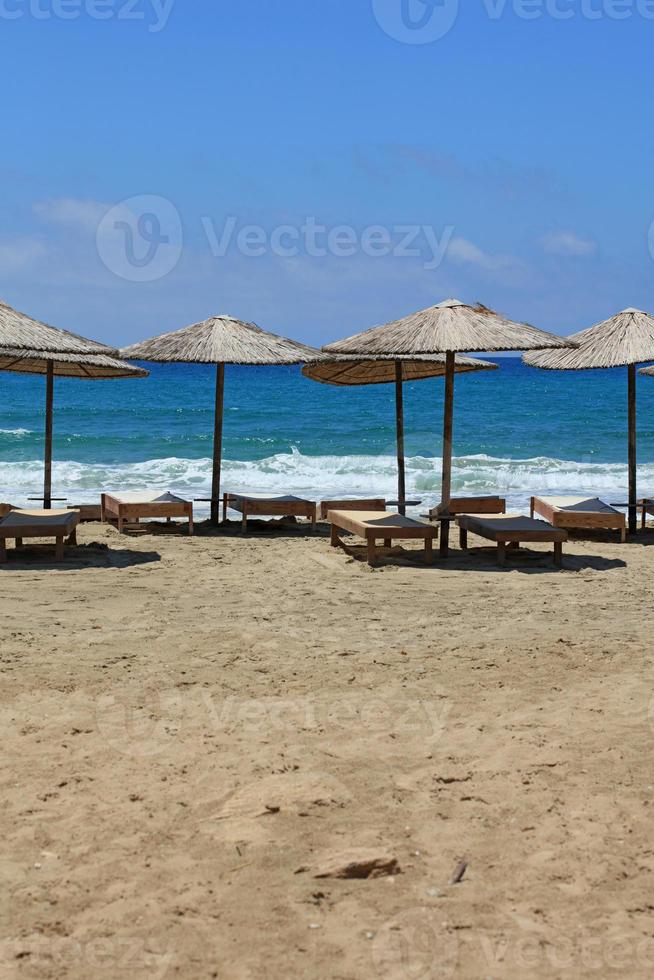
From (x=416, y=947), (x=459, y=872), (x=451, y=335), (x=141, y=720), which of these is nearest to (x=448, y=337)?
(x=451, y=335)

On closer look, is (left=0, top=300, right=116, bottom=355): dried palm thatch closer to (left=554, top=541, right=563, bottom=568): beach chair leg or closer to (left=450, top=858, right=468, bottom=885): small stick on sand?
(left=554, top=541, right=563, bottom=568): beach chair leg

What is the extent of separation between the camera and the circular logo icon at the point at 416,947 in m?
2.67

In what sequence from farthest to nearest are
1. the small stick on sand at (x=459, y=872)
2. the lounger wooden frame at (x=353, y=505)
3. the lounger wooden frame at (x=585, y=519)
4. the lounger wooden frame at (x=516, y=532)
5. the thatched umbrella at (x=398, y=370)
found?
the thatched umbrella at (x=398, y=370), the lounger wooden frame at (x=353, y=505), the lounger wooden frame at (x=585, y=519), the lounger wooden frame at (x=516, y=532), the small stick on sand at (x=459, y=872)

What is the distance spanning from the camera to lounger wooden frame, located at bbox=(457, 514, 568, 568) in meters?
8.30

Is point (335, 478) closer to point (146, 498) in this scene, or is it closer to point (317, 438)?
point (317, 438)

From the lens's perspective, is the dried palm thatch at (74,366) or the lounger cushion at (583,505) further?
the dried palm thatch at (74,366)

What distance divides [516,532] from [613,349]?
2.57m

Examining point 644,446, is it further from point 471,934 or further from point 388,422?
point 471,934

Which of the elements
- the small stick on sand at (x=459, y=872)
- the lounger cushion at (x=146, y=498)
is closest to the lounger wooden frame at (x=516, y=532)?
the lounger cushion at (x=146, y=498)

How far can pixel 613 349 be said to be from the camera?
9781 mm

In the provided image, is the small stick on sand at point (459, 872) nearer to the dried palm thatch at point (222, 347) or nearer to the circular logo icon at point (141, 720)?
the circular logo icon at point (141, 720)

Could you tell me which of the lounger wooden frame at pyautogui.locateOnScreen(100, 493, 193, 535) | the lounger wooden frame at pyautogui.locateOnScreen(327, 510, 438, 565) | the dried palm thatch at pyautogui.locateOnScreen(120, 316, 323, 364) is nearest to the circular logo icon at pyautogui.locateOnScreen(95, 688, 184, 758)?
the lounger wooden frame at pyautogui.locateOnScreen(327, 510, 438, 565)

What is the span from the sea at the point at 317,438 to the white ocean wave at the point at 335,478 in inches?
1.8

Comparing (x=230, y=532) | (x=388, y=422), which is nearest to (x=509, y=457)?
(x=388, y=422)
